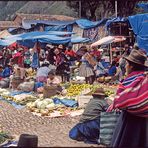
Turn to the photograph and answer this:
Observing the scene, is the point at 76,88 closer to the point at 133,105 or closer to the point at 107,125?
the point at 107,125

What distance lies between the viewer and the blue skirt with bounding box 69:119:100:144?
7430mm

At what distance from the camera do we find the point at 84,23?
89.1ft

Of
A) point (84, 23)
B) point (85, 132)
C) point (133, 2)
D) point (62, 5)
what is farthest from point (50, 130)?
point (62, 5)

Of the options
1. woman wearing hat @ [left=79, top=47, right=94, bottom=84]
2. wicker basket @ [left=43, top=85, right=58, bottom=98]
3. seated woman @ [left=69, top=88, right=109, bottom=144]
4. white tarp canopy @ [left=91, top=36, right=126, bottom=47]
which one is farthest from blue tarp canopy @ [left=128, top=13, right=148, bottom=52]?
seated woman @ [left=69, top=88, right=109, bottom=144]

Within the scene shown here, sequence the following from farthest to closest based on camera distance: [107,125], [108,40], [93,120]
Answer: [108,40] → [93,120] → [107,125]

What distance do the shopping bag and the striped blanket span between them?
1580 mm

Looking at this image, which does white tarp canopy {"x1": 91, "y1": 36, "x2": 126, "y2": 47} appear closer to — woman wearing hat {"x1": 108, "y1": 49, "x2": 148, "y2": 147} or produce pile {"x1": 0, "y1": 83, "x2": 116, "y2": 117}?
produce pile {"x1": 0, "y1": 83, "x2": 116, "y2": 117}

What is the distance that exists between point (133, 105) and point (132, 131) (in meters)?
0.36

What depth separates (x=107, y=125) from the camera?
6719mm

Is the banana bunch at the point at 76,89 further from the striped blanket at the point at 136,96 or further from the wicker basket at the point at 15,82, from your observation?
the striped blanket at the point at 136,96

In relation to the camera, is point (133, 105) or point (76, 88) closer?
point (133, 105)

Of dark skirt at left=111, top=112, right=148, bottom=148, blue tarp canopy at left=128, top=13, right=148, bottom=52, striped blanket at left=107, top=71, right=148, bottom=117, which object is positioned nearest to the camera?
striped blanket at left=107, top=71, right=148, bottom=117

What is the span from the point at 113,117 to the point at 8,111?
17.8ft

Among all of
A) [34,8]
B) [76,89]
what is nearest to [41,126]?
[76,89]
